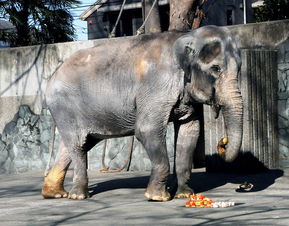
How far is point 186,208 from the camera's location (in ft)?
31.6

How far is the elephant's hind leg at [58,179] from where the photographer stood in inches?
449

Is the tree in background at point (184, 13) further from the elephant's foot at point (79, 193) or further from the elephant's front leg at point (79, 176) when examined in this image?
the elephant's foot at point (79, 193)

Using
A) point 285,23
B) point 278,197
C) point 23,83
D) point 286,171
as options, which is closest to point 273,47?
point 285,23

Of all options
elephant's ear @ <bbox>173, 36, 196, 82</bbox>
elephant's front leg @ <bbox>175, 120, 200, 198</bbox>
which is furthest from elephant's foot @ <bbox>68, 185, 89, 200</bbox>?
elephant's ear @ <bbox>173, 36, 196, 82</bbox>

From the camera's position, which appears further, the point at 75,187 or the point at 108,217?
the point at 75,187

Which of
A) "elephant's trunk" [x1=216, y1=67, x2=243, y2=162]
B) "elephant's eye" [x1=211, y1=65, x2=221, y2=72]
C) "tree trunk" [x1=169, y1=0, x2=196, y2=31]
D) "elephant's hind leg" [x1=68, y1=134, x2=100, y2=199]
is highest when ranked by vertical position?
"tree trunk" [x1=169, y1=0, x2=196, y2=31]

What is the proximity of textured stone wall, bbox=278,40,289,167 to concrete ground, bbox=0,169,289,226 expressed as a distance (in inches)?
17.5

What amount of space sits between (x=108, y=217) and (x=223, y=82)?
2.03 meters

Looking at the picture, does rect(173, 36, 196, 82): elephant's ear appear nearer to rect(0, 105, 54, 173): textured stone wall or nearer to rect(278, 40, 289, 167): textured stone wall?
rect(278, 40, 289, 167): textured stone wall

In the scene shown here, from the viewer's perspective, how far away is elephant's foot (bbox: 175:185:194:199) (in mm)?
10633

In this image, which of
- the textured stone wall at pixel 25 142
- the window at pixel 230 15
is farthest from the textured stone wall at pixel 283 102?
→ the window at pixel 230 15

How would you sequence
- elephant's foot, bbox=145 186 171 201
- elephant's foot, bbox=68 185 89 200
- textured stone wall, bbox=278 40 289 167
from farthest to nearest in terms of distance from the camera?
textured stone wall, bbox=278 40 289 167 < elephant's foot, bbox=68 185 89 200 < elephant's foot, bbox=145 186 171 201

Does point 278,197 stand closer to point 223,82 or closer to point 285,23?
point 223,82

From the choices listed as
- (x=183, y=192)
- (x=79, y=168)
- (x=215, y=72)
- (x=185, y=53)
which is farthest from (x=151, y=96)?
(x=79, y=168)
